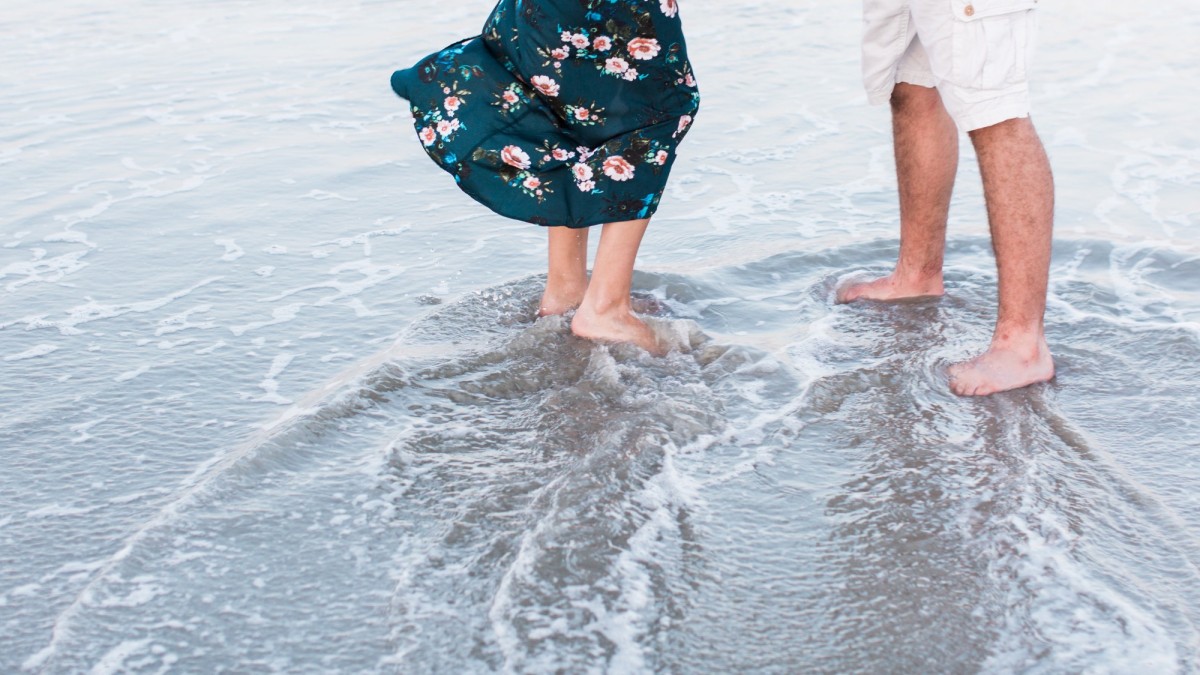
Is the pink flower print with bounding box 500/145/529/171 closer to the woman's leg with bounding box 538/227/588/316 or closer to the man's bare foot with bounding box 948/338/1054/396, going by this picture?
the woman's leg with bounding box 538/227/588/316

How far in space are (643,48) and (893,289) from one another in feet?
3.42

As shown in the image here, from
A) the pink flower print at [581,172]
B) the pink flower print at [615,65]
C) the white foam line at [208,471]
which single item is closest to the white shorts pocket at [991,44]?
the pink flower print at [615,65]

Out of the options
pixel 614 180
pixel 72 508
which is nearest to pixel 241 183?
pixel 614 180

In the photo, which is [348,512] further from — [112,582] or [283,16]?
[283,16]

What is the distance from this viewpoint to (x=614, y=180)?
114 inches

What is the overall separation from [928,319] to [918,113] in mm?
588

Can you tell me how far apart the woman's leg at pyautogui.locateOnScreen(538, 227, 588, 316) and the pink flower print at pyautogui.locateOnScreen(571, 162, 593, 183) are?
0.81 feet

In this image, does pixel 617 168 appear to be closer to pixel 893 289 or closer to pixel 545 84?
pixel 545 84

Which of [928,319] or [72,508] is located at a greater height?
[72,508]

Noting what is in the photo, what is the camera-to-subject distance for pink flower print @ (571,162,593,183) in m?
2.91

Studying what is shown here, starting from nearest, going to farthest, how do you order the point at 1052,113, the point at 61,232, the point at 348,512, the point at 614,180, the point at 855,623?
the point at 855,623 < the point at 348,512 < the point at 614,180 < the point at 61,232 < the point at 1052,113

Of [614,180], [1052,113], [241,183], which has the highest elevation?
[614,180]

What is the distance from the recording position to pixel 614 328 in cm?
301

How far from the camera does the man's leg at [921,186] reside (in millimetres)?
3238
